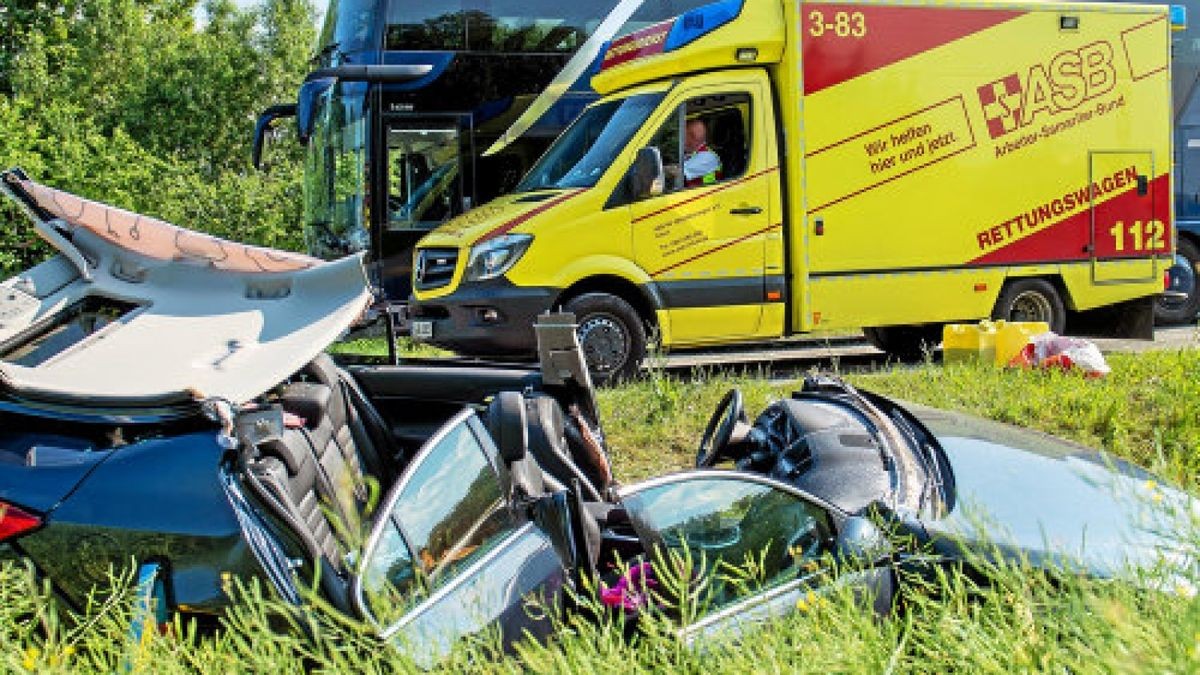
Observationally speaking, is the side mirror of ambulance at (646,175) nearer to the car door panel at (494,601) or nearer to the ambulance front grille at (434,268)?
the ambulance front grille at (434,268)

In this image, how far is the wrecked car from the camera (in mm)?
3252

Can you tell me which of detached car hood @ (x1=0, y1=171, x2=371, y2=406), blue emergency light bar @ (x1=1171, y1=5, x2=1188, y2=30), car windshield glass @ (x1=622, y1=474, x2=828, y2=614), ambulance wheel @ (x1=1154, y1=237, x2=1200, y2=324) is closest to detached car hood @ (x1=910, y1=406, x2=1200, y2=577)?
car windshield glass @ (x1=622, y1=474, x2=828, y2=614)

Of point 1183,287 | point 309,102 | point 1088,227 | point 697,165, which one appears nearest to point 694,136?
point 697,165

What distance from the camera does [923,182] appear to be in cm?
1133

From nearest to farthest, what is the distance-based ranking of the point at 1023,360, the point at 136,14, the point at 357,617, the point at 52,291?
the point at 357,617 < the point at 52,291 < the point at 1023,360 < the point at 136,14

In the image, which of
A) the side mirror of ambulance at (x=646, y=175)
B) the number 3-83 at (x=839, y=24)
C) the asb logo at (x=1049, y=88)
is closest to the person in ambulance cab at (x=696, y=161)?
the side mirror of ambulance at (x=646, y=175)

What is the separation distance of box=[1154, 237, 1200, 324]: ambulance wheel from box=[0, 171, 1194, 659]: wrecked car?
41.4ft

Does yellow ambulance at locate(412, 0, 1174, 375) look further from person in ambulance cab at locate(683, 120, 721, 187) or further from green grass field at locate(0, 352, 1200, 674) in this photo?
green grass field at locate(0, 352, 1200, 674)

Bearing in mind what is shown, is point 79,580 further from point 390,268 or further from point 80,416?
point 390,268

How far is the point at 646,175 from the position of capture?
10.2 m

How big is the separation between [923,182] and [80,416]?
29.8 ft

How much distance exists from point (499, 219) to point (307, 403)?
6.38 m

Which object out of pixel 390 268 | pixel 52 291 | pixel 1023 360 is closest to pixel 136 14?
pixel 390 268

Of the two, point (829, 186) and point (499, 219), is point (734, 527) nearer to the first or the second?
point (499, 219)
